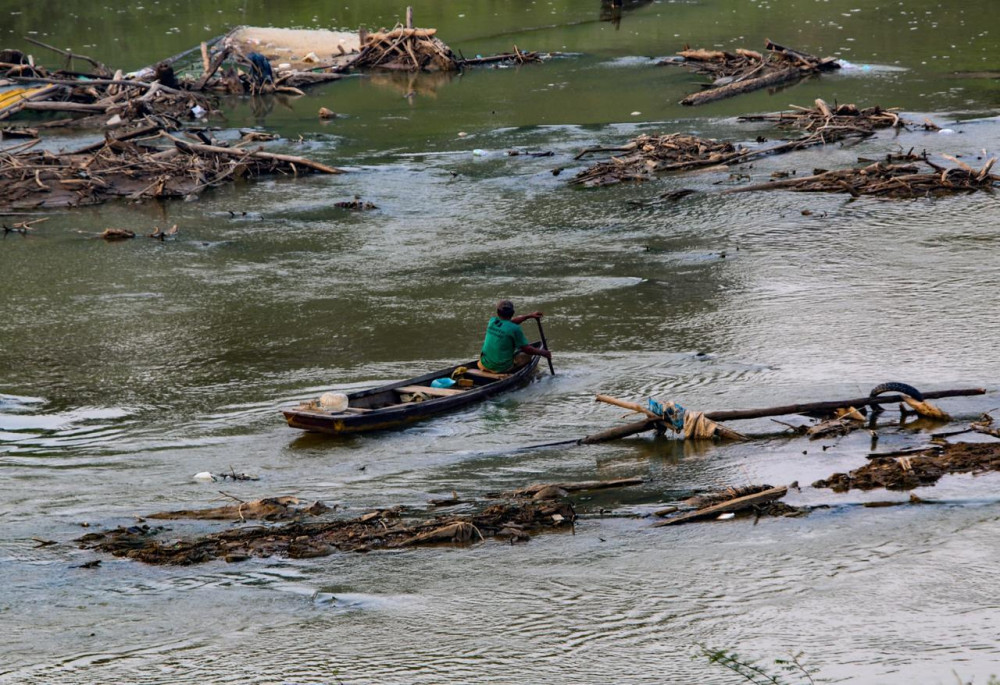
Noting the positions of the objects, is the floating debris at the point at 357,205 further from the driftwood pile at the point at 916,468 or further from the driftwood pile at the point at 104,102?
the driftwood pile at the point at 916,468

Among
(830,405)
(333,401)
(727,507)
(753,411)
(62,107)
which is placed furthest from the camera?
(62,107)

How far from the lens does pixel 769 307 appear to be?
623 inches

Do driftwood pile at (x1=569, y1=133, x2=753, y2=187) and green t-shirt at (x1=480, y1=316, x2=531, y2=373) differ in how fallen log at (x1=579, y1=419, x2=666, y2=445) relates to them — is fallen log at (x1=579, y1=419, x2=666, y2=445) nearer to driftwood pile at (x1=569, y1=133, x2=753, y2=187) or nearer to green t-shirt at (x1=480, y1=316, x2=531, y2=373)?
green t-shirt at (x1=480, y1=316, x2=531, y2=373)

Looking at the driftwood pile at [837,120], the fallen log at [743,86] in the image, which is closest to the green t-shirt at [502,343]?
the driftwood pile at [837,120]

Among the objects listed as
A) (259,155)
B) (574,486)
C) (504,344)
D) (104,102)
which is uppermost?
(104,102)

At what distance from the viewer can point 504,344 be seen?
13.2m

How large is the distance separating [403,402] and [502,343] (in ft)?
4.22

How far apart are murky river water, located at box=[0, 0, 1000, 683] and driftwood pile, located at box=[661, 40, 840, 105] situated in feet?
1.79

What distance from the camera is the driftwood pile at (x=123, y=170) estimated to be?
2341cm

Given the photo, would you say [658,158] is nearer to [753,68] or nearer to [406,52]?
[753,68]

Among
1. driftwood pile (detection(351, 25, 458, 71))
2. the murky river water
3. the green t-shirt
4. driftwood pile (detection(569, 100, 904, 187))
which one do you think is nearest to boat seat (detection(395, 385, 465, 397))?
the murky river water

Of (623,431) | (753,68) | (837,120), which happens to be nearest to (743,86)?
(753,68)

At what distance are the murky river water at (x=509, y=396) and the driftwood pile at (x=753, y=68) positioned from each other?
21.5 inches

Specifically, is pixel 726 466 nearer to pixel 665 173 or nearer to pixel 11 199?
pixel 665 173
